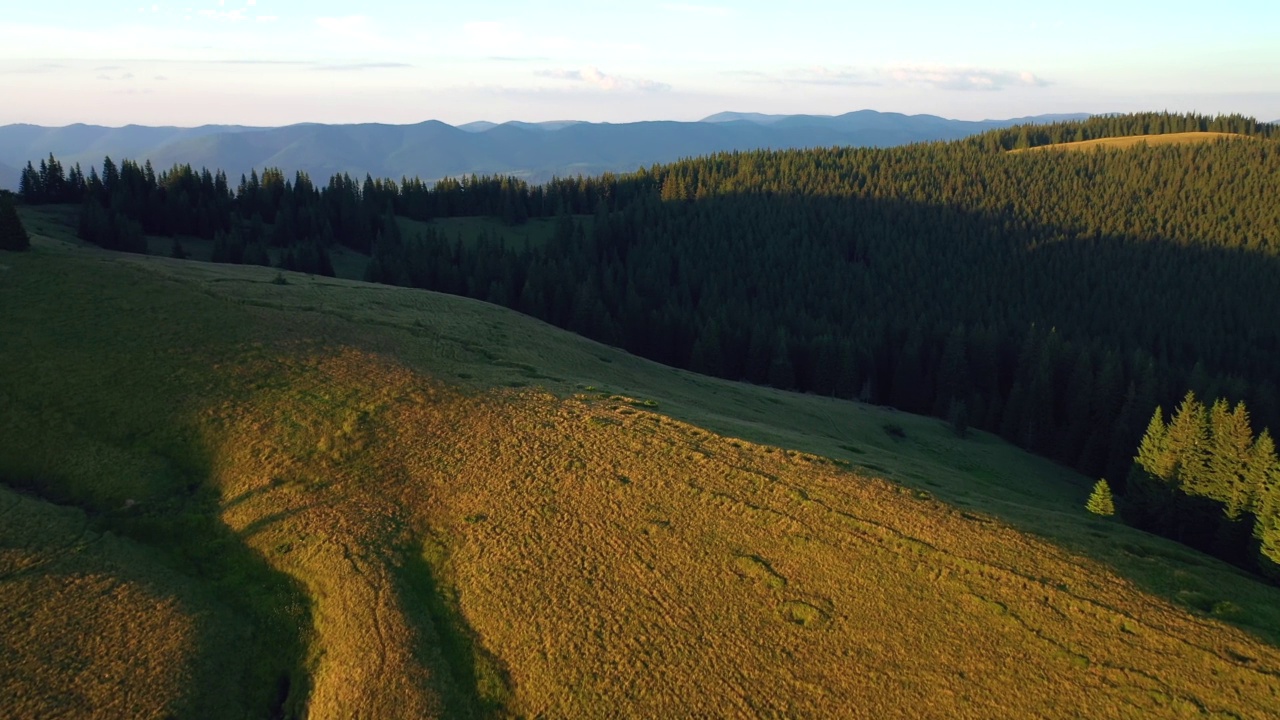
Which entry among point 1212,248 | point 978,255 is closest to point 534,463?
point 978,255

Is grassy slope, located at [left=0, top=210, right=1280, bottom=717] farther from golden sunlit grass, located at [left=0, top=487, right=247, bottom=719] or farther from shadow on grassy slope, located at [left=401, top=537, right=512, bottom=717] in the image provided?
golden sunlit grass, located at [left=0, top=487, right=247, bottom=719]

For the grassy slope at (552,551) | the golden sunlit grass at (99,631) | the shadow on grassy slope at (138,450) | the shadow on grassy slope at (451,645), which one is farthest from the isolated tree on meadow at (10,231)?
the shadow on grassy slope at (451,645)

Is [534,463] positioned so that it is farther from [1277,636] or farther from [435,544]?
[1277,636]

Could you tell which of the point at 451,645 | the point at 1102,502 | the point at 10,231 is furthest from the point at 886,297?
the point at 10,231

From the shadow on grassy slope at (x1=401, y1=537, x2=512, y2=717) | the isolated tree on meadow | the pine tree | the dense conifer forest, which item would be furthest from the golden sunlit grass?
the dense conifer forest

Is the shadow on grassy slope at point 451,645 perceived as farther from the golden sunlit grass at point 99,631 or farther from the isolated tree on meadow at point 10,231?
the isolated tree on meadow at point 10,231

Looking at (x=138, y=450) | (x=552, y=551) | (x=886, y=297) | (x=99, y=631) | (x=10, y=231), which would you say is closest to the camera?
(x=99, y=631)

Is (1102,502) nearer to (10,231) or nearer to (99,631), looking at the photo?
(99,631)
